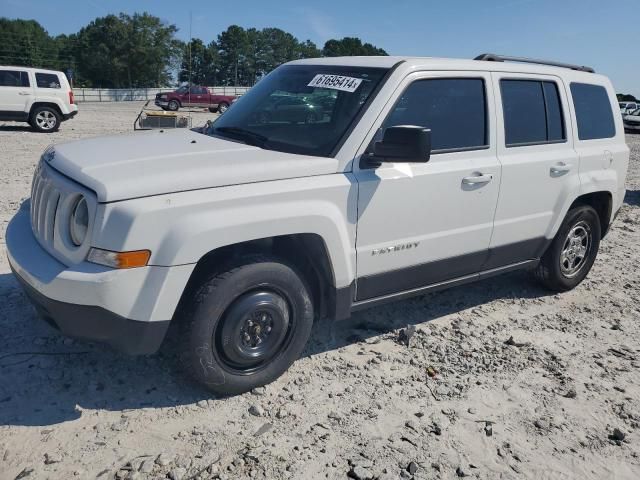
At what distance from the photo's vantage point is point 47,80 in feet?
52.9

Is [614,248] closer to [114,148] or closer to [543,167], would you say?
[543,167]

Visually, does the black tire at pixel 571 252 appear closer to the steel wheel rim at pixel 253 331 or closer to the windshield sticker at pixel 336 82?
the windshield sticker at pixel 336 82

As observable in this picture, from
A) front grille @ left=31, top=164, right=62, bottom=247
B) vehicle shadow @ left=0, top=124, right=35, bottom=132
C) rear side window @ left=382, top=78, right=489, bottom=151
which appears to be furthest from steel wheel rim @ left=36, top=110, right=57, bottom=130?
rear side window @ left=382, top=78, right=489, bottom=151

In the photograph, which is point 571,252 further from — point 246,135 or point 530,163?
point 246,135

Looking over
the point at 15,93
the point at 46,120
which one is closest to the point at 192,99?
the point at 46,120

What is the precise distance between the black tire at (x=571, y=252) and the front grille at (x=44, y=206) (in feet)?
13.0

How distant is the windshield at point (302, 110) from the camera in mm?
3537

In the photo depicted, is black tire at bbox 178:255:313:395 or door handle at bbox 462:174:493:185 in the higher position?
door handle at bbox 462:174:493:185

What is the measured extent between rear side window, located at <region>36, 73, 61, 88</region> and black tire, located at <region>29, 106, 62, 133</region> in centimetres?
65

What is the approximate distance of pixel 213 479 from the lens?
104 inches

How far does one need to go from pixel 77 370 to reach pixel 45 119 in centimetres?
1485

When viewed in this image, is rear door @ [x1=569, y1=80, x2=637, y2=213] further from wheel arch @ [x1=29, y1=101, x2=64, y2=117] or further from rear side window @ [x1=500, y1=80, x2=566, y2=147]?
wheel arch @ [x1=29, y1=101, x2=64, y2=117]

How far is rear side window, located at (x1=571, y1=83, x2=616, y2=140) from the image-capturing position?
15.9 feet

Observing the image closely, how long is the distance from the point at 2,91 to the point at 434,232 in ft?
51.1
